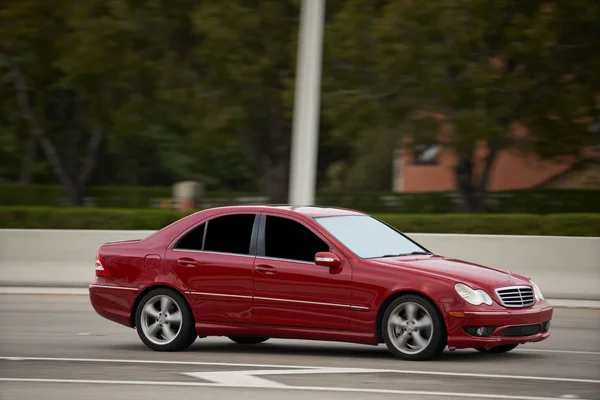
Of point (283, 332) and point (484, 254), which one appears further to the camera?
point (484, 254)

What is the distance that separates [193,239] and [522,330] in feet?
10.8

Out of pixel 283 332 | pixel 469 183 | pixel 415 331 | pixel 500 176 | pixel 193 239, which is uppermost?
pixel 500 176

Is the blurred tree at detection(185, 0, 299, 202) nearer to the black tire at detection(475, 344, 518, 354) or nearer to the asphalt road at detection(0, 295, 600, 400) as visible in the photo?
the asphalt road at detection(0, 295, 600, 400)

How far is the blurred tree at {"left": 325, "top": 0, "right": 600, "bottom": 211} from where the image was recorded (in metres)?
28.6

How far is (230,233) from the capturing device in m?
12.3

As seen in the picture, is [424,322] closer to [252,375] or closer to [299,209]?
[252,375]

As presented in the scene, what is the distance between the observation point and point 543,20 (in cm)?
2850

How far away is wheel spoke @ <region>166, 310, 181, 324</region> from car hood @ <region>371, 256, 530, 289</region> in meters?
2.03

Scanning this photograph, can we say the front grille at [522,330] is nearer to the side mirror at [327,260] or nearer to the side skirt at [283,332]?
the side skirt at [283,332]

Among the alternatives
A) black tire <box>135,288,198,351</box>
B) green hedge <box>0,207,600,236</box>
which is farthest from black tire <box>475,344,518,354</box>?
green hedge <box>0,207,600,236</box>

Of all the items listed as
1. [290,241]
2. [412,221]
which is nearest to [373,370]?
[290,241]

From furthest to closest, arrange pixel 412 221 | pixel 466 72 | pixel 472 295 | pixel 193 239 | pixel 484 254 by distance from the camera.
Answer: pixel 466 72, pixel 412 221, pixel 484 254, pixel 193 239, pixel 472 295

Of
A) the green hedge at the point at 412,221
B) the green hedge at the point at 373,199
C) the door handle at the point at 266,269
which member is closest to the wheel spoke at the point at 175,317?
the door handle at the point at 266,269

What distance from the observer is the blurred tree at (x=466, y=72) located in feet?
93.7
